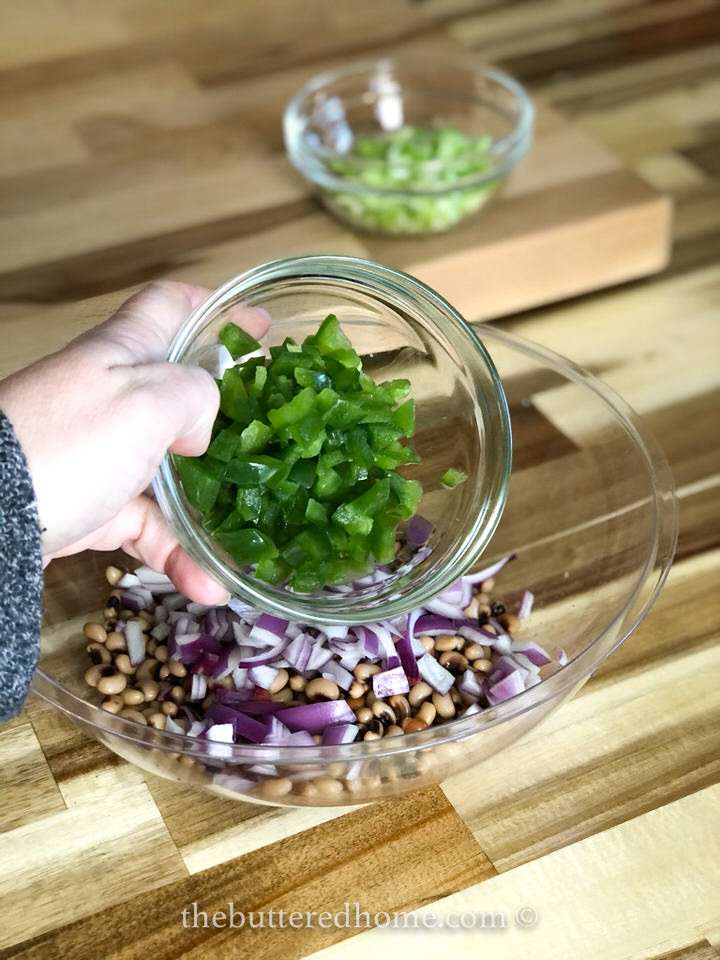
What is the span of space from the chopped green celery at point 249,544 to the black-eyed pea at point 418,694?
0.52ft

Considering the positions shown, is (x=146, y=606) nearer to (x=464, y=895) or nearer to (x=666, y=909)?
(x=464, y=895)

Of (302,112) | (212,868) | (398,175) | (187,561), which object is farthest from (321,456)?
(302,112)

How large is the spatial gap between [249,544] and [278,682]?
0.12 meters

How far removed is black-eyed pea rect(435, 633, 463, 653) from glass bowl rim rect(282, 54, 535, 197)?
0.65 meters

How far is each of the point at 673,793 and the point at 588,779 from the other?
0.22 feet

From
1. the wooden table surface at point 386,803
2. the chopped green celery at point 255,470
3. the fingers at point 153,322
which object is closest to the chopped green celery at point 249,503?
the chopped green celery at point 255,470

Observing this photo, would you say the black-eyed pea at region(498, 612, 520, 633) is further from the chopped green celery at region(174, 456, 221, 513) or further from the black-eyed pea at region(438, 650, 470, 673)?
the chopped green celery at region(174, 456, 221, 513)

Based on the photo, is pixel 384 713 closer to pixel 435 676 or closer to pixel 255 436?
pixel 435 676

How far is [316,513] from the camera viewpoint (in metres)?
0.90

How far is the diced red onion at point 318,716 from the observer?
91cm

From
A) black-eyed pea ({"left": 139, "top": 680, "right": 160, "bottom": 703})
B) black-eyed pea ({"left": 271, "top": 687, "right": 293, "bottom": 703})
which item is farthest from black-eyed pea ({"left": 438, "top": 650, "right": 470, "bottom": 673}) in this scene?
black-eyed pea ({"left": 139, "top": 680, "right": 160, "bottom": 703})

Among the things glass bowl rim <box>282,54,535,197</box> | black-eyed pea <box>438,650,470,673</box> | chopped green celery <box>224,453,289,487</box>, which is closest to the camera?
chopped green celery <box>224,453,289,487</box>

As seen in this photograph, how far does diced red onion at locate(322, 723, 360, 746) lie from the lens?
0.89 m

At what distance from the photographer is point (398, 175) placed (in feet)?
4.90
